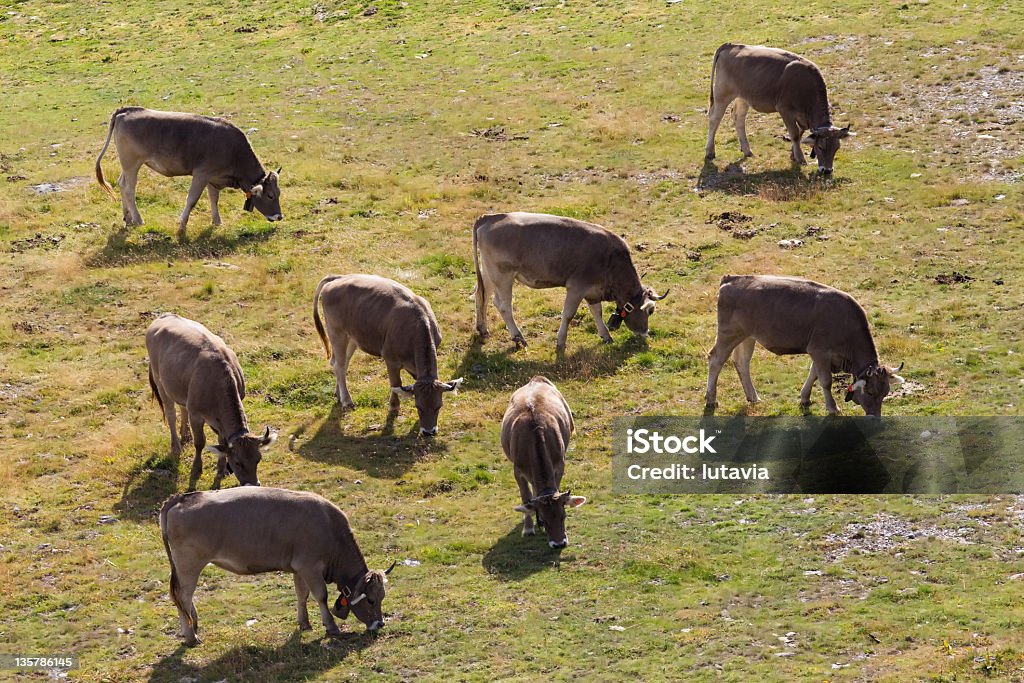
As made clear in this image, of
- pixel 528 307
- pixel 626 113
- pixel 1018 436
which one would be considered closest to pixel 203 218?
pixel 528 307

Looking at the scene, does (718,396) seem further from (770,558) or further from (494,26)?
(494,26)

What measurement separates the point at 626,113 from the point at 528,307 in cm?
1234

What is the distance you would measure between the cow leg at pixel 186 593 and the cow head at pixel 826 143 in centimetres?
2140

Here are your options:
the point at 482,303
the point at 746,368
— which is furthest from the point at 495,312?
the point at 746,368

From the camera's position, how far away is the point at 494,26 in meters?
47.9

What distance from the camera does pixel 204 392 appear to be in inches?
827

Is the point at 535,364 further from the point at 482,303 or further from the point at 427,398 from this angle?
the point at 427,398

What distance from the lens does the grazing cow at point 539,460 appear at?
18703 millimetres

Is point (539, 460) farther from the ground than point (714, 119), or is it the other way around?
point (714, 119)

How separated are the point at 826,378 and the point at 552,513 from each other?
6091mm

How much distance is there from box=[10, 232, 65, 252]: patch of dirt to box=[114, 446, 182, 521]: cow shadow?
11178 millimetres

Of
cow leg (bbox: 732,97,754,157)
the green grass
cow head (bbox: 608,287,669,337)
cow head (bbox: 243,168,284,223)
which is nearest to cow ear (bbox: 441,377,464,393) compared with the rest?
the green grass

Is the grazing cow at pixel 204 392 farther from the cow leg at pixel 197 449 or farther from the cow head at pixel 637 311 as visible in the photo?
the cow head at pixel 637 311

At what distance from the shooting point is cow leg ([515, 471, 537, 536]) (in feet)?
62.8
